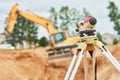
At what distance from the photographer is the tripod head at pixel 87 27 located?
6633 mm

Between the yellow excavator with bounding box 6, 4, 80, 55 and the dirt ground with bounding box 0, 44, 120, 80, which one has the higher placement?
the yellow excavator with bounding box 6, 4, 80, 55

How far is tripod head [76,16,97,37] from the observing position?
663cm

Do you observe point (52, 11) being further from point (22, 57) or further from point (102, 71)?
point (102, 71)

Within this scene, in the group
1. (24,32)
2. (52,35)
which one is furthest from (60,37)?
(24,32)

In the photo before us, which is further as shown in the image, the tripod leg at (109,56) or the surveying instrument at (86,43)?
the surveying instrument at (86,43)

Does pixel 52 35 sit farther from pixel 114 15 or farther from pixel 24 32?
pixel 24 32

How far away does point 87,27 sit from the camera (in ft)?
22.2

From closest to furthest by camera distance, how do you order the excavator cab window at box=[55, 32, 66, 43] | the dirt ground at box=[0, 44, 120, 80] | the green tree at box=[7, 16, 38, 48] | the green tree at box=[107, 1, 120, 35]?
the dirt ground at box=[0, 44, 120, 80] → the excavator cab window at box=[55, 32, 66, 43] → the green tree at box=[107, 1, 120, 35] → the green tree at box=[7, 16, 38, 48]

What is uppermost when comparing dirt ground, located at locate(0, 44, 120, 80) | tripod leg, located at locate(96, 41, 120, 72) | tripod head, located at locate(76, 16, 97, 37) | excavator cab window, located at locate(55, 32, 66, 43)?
tripod head, located at locate(76, 16, 97, 37)

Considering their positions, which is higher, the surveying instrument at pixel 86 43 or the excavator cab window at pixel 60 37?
the surveying instrument at pixel 86 43

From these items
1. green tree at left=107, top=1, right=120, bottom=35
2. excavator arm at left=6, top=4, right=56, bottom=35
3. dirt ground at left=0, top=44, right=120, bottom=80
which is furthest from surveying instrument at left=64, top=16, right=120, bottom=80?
green tree at left=107, top=1, right=120, bottom=35

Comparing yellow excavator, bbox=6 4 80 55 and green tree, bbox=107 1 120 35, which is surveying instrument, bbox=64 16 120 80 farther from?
green tree, bbox=107 1 120 35

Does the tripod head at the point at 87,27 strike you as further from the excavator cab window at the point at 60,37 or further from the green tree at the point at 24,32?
the green tree at the point at 24,32

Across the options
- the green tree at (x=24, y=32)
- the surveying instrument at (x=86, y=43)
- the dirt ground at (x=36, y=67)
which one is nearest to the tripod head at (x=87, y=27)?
the surveying instrument at (x=86, y=43)
